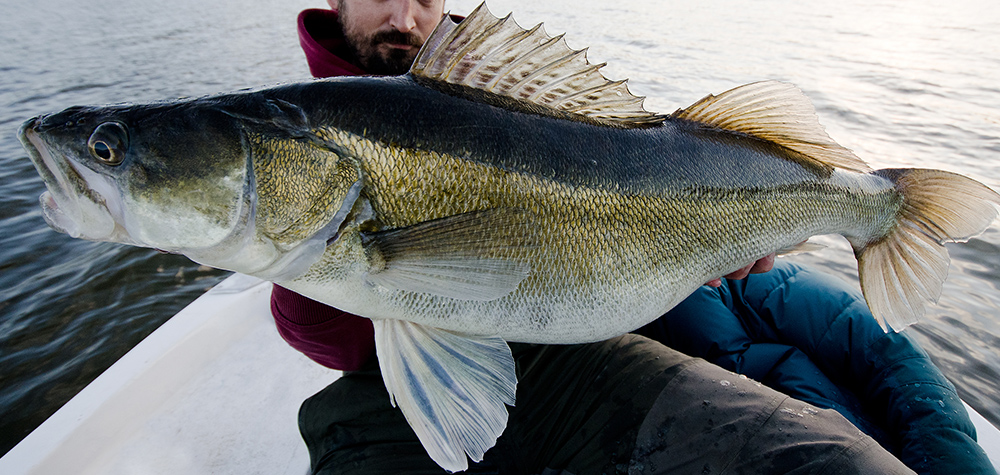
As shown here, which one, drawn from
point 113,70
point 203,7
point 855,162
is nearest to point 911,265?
point 855,162

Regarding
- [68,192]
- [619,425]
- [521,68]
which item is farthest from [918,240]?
[68,192]

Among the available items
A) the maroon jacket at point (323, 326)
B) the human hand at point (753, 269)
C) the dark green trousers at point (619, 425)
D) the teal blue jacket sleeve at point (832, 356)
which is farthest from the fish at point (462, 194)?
the teal blue jacket sleeve at point (832, 356)

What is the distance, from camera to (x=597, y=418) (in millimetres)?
1761

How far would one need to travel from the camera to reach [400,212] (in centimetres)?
122

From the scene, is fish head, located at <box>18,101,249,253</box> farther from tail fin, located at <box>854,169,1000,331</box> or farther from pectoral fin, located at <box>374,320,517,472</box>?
tail fin, located at <box>854,169,1000,331</box>

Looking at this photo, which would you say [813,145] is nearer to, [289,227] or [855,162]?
[855,162]

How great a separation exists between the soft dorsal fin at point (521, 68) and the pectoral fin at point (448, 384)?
682 mm

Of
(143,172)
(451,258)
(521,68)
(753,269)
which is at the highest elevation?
(521,68)

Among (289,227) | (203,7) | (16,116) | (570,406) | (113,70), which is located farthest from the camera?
(203,7)

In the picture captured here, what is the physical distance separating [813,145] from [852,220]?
30 centimetres

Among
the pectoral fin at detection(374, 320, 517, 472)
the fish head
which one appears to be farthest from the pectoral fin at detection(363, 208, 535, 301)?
the fish head

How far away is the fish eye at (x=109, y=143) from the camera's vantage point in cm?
105

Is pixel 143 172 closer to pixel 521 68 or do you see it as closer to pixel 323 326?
pixel 323 326

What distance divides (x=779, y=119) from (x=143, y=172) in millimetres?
1826
